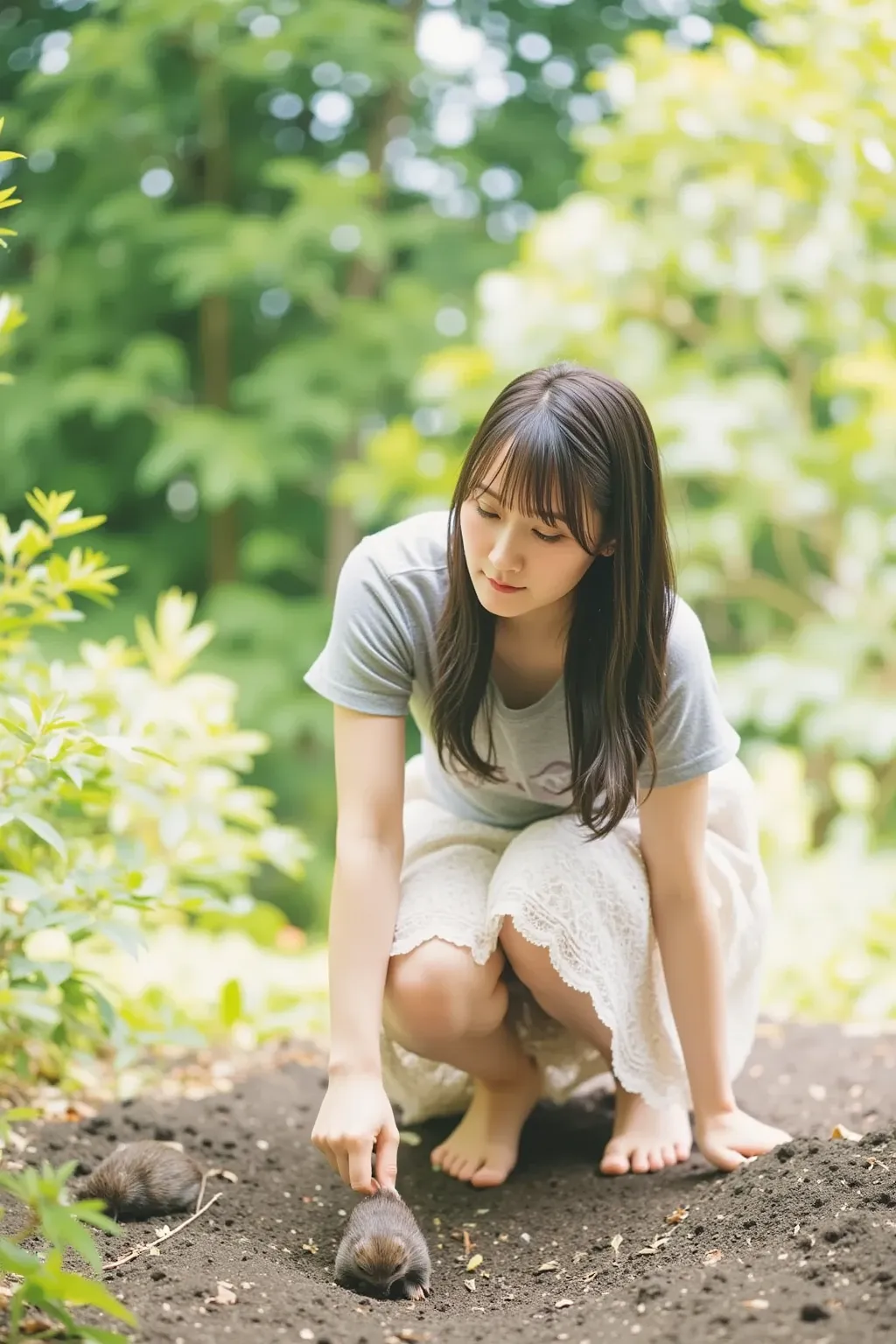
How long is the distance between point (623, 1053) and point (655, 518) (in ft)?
2.53

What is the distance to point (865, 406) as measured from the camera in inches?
151

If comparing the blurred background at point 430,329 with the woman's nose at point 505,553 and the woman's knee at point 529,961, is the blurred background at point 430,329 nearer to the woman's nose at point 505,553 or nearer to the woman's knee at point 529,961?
the woman's knee at point 529,961

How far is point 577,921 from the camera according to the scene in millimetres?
1752

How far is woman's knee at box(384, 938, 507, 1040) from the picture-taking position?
1.71 metres

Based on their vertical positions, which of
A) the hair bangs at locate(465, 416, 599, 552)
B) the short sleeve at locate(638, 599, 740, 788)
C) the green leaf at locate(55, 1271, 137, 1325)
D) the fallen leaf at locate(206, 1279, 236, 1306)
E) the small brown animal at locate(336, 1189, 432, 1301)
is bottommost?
the small brown animal at locate(336, 1189, 432, 1301)

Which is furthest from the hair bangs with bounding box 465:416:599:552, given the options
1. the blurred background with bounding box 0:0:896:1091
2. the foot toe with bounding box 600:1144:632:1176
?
the blurred background with bounding box 0:0:896:1091

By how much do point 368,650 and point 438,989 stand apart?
468 mm

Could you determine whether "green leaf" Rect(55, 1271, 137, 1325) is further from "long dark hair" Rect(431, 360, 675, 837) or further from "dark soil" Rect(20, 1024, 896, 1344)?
"long dark hair" Rect(431, 360, 675, 837)

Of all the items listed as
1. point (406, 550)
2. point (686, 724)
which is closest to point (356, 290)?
point (406, 550)

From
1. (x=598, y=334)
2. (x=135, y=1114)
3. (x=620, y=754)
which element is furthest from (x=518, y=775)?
(x=598, y=334)

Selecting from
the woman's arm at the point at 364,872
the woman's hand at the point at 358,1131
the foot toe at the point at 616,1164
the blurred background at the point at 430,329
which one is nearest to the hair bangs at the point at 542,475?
the woman's arm at the point at 364,872

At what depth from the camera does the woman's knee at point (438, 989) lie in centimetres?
171

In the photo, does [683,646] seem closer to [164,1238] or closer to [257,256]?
[164,1238]

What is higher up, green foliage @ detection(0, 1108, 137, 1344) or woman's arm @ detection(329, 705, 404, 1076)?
green foliage @ detection(0, 1108, 137, 1344)
